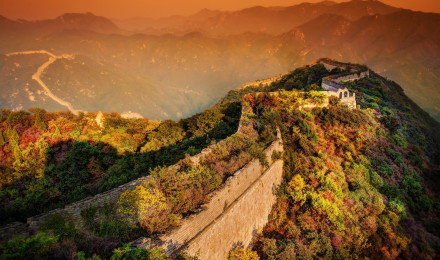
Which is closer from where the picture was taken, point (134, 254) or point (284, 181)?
point (134, 254)

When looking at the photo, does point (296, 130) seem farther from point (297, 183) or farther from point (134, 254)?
point (134, 254)

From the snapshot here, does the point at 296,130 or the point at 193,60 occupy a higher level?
the point at 193,60

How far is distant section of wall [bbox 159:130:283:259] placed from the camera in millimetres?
5262

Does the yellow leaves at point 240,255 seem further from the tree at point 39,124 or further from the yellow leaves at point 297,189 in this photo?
the tree at point 39,124

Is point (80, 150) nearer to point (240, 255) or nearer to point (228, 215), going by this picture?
point (228, 215)

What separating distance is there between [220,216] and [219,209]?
8.6 inches

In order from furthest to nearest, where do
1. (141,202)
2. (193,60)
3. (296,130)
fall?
(193,60) < (296,130) < (141,202)

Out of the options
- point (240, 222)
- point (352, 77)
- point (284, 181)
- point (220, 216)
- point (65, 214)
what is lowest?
point (284, 181)

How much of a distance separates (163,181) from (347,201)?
9985 millimetres

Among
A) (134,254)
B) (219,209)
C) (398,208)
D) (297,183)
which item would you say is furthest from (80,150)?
(398,208)

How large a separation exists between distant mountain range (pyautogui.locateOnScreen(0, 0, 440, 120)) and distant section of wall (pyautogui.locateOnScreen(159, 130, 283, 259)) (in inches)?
2483

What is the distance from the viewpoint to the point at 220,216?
6.84 meters

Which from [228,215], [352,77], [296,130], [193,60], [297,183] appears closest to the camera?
[228,215]

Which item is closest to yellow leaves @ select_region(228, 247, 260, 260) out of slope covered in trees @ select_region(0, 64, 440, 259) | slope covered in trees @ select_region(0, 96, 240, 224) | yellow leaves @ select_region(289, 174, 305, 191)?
slope covered in trees @ select_region(0, 64, 440, 259)
